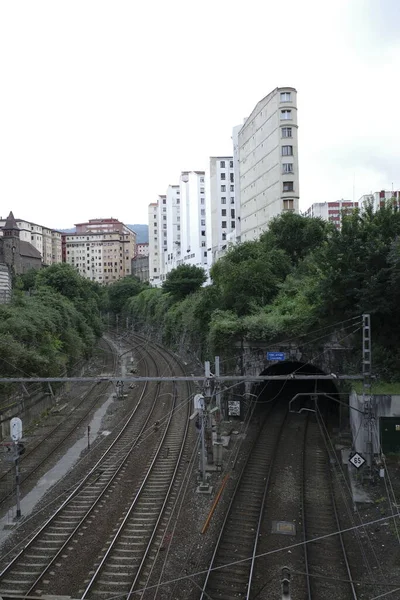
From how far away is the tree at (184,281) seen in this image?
5212cm

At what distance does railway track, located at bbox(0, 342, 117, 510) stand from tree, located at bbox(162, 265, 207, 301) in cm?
2133

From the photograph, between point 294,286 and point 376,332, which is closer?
point 376,332

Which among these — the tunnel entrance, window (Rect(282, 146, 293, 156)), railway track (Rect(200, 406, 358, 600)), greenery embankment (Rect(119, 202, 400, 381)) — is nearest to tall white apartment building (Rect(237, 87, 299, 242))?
window (Rect(282, 146, 293, 156))

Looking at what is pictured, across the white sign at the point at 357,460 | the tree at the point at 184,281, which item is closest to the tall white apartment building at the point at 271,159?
the tree at the point at 184,281

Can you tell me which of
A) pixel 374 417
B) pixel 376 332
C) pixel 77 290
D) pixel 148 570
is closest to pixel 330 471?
pixel 374 417

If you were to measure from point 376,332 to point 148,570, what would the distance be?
14.4 metres

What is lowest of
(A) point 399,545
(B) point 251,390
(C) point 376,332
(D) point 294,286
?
(A) point 399,545

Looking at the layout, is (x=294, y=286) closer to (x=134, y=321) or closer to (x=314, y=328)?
(x=314, y=328)

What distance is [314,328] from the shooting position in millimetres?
23078

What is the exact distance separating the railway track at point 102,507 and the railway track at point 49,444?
2.04m

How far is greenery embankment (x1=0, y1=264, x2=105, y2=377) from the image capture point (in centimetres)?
2392

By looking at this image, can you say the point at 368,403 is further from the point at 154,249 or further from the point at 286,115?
the point at 154,249

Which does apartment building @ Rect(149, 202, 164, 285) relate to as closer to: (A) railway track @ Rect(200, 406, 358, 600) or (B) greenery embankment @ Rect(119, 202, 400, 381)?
(B) greenery embankment @ Rect(119, 202, 400, 381)

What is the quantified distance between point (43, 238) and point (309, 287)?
110 meters
